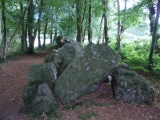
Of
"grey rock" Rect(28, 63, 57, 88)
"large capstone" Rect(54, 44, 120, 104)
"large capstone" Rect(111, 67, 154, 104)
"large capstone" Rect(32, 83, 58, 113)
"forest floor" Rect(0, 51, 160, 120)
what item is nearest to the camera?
"forest floor" Rect(0, 51, 160, 120)

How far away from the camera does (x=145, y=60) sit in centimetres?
1203

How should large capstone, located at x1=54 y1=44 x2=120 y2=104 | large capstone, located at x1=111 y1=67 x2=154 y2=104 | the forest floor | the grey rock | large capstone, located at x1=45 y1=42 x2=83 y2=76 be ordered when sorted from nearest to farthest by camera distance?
the forest floor → large capstone, located at x1=111 y1=67 x2=154 y2=104 → large capstone, located at x1=54 y1=44 x2=120 y2=104 → the grey rock → large capstone, located at x1=45 y1=42 x2=83 y2=76

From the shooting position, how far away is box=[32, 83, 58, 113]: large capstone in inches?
241

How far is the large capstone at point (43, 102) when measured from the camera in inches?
241

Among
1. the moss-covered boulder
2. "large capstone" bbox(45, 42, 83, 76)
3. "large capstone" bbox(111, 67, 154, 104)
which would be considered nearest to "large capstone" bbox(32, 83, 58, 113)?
the moss-covered boulder

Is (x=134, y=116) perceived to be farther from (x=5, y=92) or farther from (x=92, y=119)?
(x=5, y=92)

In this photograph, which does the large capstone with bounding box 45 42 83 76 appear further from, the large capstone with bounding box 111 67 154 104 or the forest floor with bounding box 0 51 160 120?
the large capstone with bounding box 111 67 154 104

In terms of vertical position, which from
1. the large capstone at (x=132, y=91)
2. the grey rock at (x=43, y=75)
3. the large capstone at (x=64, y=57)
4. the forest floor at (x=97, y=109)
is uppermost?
the large capstone at (x=64, y=57)

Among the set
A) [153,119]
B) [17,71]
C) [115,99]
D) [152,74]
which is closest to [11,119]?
[115,99]

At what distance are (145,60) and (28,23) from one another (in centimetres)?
1138

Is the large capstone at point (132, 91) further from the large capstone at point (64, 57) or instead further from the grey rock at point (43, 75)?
the grey rock at point (43, 75)

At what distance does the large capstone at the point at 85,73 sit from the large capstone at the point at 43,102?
417mm

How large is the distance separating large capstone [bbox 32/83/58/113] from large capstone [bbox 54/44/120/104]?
417mm

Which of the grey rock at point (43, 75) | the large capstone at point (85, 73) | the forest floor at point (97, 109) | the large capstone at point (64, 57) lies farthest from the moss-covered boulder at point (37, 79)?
the forest floor at point (97, 109)
